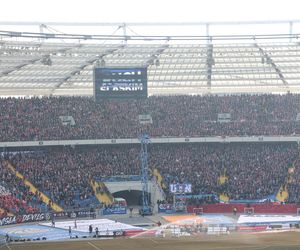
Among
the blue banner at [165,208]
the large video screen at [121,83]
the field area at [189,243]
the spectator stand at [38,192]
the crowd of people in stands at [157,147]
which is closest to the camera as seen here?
the field area at [189,243]

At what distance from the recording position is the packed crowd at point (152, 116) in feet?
214

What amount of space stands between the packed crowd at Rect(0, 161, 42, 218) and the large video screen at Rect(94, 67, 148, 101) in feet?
44.6

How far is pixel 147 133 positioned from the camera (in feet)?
216

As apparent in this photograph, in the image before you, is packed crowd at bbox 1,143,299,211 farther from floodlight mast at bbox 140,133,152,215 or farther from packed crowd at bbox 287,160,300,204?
floodlight mast at bbox 140,133,152,215

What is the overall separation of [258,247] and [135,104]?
36.6 m

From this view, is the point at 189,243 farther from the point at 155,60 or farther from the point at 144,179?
the point at 155,60

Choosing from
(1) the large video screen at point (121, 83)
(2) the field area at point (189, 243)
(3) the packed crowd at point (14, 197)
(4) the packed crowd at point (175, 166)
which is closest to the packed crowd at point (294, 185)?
(4) the packed crowd at point (175, 166)

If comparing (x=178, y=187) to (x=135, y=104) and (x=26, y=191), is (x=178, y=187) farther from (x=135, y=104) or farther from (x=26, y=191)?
(x=135, y=104)

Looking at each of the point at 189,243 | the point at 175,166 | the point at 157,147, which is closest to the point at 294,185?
the point at 175,166

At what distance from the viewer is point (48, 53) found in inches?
2322

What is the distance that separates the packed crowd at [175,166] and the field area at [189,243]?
14.4m

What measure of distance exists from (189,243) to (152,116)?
31695 mm

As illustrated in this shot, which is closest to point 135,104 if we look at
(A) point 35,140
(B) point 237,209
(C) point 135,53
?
(C) point 135,53

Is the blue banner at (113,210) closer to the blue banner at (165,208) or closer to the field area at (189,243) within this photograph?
the blue banner at (165,208)
